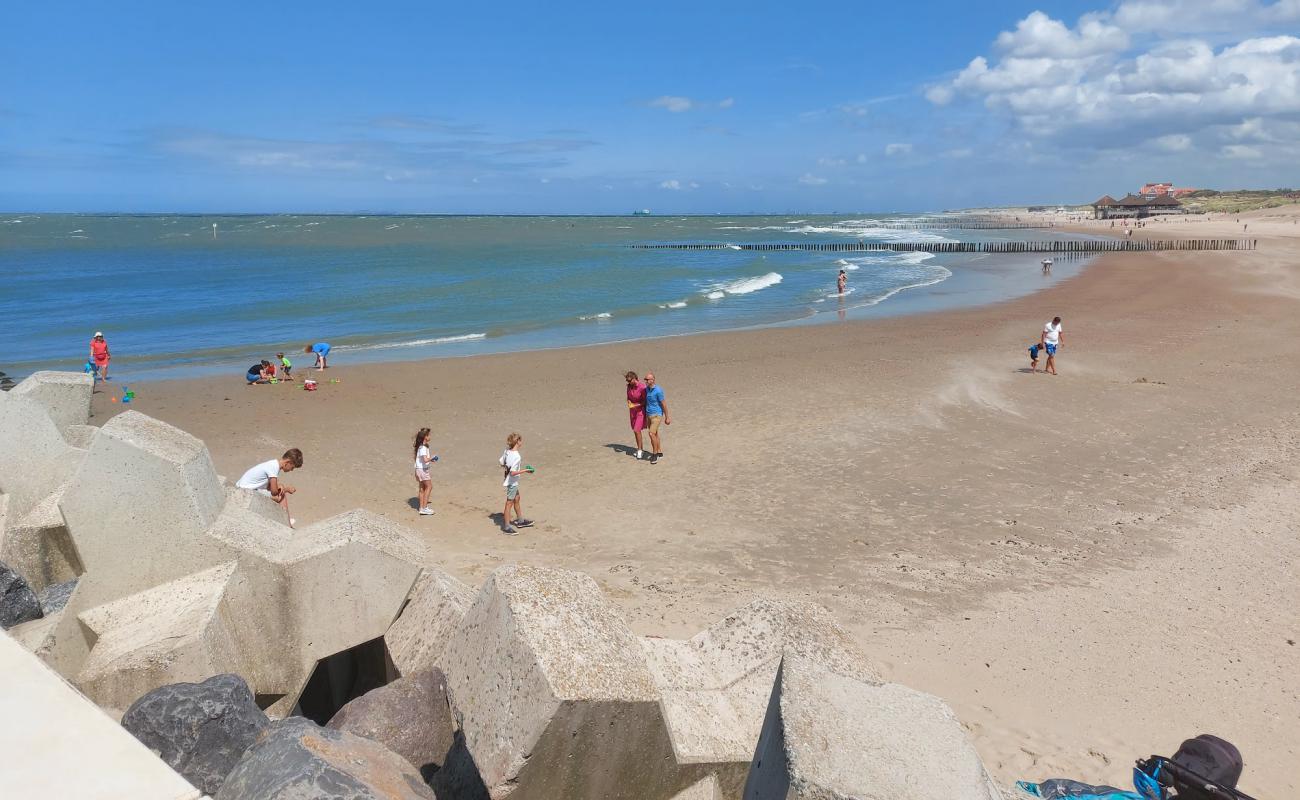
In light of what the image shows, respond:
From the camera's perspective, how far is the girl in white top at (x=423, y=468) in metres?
11.0

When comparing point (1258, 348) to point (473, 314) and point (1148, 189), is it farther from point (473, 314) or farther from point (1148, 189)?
point (1148, 189)

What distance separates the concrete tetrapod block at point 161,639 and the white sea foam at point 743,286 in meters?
36.7

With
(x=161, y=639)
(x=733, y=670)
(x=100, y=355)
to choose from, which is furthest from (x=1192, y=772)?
(x=100, y=355)

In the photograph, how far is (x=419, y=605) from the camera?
473 cm

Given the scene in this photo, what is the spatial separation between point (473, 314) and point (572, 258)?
34841mm

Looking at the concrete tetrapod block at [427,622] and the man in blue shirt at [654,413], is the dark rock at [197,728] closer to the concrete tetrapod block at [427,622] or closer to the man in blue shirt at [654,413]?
the concrete tetrapod block at [427,622]

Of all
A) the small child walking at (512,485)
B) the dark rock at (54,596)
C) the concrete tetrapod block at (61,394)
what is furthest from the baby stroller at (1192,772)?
the concrete tetrapod block at (61,394)

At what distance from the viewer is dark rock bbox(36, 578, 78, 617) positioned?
15.9ft

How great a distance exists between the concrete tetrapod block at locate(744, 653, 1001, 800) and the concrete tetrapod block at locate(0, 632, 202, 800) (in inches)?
66.4

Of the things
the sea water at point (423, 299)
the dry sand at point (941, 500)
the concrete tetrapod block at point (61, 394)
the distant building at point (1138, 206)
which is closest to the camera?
the dry sand at point (941, 500)

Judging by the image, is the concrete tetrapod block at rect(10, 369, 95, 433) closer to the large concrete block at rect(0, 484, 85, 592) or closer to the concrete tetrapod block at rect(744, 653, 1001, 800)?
the large concrete block at rect(0, 484, 85, 592)

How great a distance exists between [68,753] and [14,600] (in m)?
3.04

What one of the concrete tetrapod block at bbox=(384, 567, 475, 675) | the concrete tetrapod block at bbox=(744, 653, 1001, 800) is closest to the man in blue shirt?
the concrete tetrapod block at bbox=(384, 567, 475, 675)

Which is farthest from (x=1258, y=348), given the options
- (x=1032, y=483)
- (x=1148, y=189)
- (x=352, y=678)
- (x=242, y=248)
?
(x=1148, y=189)
